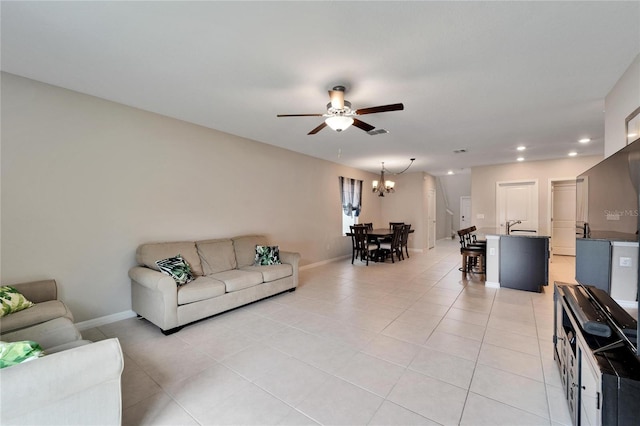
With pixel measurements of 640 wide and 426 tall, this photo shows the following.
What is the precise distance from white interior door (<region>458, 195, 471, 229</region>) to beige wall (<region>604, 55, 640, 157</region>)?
9444 millimetres

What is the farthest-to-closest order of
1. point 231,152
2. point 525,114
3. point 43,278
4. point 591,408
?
point 231,152
point 525,114
point 43,278
point 591,408

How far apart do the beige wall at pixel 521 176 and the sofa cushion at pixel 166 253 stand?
7.23 meters

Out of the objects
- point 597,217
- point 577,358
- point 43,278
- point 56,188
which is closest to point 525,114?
point 597,217

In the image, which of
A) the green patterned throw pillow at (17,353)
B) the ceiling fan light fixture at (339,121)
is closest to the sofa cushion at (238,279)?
the green patterned throw pillow at (17,353)

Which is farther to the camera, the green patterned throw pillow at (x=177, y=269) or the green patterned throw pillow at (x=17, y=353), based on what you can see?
the green patterned throw pillow at (x=177, y=269)

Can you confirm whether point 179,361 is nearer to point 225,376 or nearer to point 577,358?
point 225,376

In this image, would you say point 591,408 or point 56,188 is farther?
point 56,188

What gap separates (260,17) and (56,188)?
9.15 ft

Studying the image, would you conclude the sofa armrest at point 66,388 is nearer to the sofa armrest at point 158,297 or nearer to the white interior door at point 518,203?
the sofa armrest at point 158,297

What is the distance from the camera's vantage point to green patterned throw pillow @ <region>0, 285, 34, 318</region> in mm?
2178

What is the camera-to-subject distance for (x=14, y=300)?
225 centimetres

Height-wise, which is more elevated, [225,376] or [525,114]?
[525,114]

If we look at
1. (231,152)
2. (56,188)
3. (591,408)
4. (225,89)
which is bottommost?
(591,408)

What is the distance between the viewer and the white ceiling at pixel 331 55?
1.74 m
